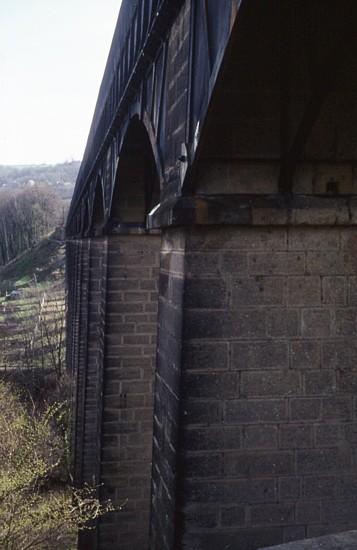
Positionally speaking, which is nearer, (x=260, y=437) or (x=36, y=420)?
(x=260, y=437)

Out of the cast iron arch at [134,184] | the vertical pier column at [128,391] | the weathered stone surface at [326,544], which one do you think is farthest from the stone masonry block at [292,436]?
the cast iron arch at [134,184]

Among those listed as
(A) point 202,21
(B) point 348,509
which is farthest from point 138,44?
(B) point 348,509

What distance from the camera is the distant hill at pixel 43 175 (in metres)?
156

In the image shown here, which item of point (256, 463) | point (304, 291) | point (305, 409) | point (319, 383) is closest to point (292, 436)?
point (305, 409)

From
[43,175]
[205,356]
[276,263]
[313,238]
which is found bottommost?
[205,356]

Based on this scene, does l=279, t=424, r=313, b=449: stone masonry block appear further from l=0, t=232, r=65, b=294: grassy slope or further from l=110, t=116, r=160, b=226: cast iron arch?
l=0, t=232, r=65, b=294: grassy slope

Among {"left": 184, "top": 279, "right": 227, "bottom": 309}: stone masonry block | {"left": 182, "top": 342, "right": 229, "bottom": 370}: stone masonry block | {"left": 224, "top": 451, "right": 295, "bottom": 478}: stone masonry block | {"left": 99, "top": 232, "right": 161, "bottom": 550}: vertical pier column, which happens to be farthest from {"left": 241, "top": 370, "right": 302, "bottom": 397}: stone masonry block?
{"left": 99, "top": 232, "right": 161, "bottom": 550}: vertical pier column

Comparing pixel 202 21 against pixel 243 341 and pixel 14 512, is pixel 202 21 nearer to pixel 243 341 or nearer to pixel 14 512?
Answer: pixel 243 341

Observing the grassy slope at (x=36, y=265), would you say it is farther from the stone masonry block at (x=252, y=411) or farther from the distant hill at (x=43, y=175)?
the distant hill at (x=43, y=175)

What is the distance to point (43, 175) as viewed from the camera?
170 m

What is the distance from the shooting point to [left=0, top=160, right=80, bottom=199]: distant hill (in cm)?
15615

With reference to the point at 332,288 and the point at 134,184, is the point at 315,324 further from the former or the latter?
the point at 134,184

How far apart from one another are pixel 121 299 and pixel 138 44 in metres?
4.11

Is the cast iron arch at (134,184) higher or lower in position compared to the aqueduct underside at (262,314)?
higher
